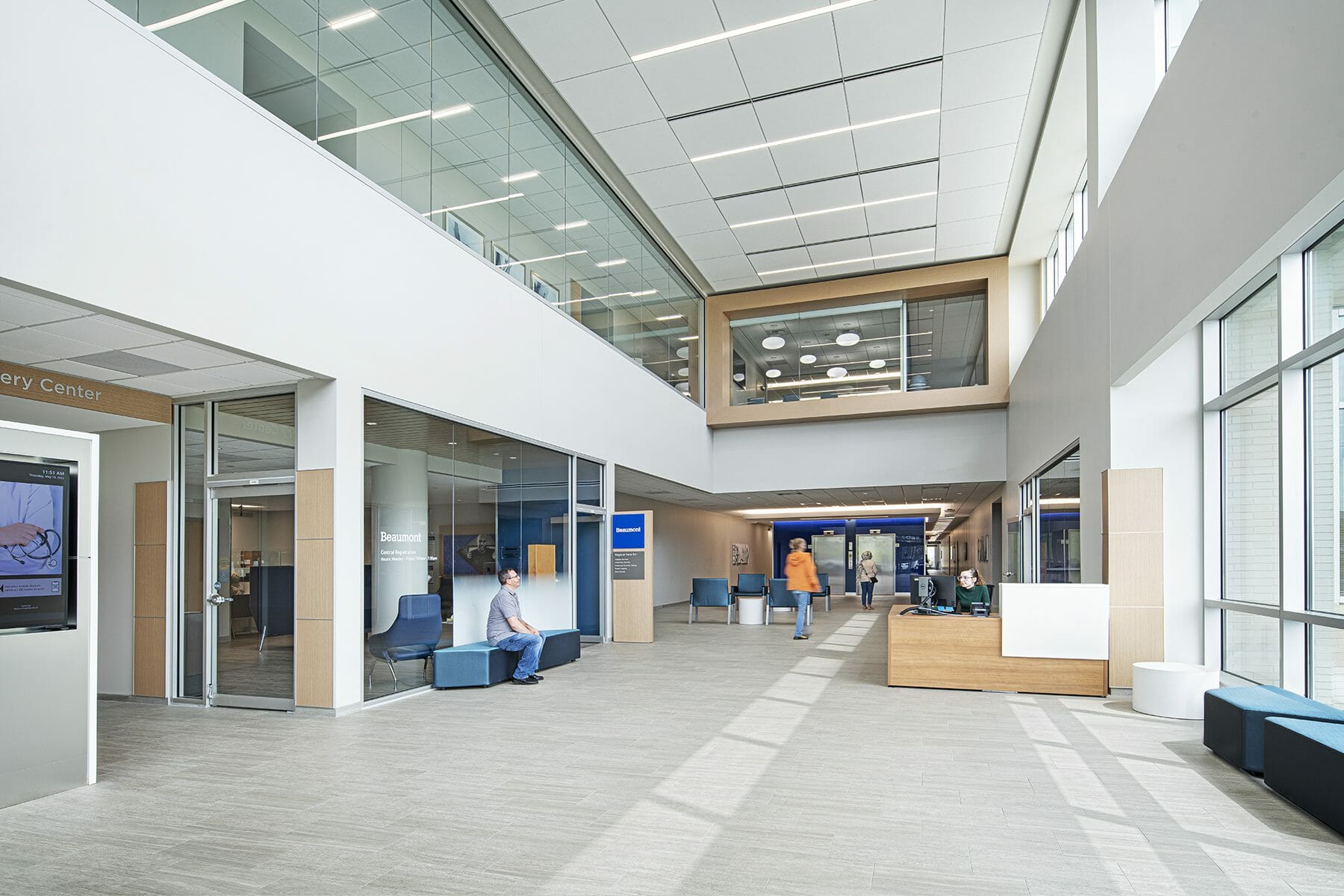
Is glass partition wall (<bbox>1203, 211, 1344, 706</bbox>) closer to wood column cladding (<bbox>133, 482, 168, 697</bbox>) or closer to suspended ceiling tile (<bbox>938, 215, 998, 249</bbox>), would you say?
suspended ceiling tile (<bbox>938, 215, 998, 249</bbox>)

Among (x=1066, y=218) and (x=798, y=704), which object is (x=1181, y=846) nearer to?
(x=798, y=704)

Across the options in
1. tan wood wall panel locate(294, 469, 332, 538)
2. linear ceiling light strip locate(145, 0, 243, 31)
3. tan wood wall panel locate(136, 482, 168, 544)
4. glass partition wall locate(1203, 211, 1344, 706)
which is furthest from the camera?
tan wood wall panel locate(136, 482, 168, 544)

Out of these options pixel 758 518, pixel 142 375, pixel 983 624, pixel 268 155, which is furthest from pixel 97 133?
pixel 758 518

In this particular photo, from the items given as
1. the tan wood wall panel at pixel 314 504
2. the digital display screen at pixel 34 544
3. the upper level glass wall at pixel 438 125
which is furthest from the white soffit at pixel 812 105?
the digital display screen at pixel 34 544

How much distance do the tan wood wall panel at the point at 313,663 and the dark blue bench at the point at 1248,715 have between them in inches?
263

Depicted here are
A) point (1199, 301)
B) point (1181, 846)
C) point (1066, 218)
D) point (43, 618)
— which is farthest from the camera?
point (1066, 218)

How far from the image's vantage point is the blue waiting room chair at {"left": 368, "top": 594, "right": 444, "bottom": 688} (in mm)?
7891

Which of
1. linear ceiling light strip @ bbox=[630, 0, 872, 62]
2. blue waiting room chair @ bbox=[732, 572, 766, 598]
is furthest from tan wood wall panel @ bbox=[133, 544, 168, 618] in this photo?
blue waiting room chair @ bbox=[732, 572, 766, 598]

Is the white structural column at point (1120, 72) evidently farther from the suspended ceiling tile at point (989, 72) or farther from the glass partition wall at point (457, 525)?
the glass partition wall at point (457, 525)

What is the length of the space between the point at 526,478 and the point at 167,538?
13.4ft

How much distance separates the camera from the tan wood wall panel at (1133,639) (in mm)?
7848

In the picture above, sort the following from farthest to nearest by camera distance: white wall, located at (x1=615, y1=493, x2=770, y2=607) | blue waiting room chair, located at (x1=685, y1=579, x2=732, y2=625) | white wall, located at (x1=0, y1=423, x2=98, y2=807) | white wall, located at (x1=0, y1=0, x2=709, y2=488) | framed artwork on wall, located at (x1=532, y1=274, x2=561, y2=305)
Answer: white wall, located at (x1=615, y1=493, x2=770, y2=607), blue waiting room chair, located at (x1=685, y1=579, x2=732, y2=625), framed artwork on wall, located at (x1=532, y1=274, x2=561, y2=305), white wall, located at (x1=0, y1=0, x2=709, y2=488), white wall, located at (x1=0, y1=423, x2=98, y2=807)

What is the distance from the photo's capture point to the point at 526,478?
10.8 m

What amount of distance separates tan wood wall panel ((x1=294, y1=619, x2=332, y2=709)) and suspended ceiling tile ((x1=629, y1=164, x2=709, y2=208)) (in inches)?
324
